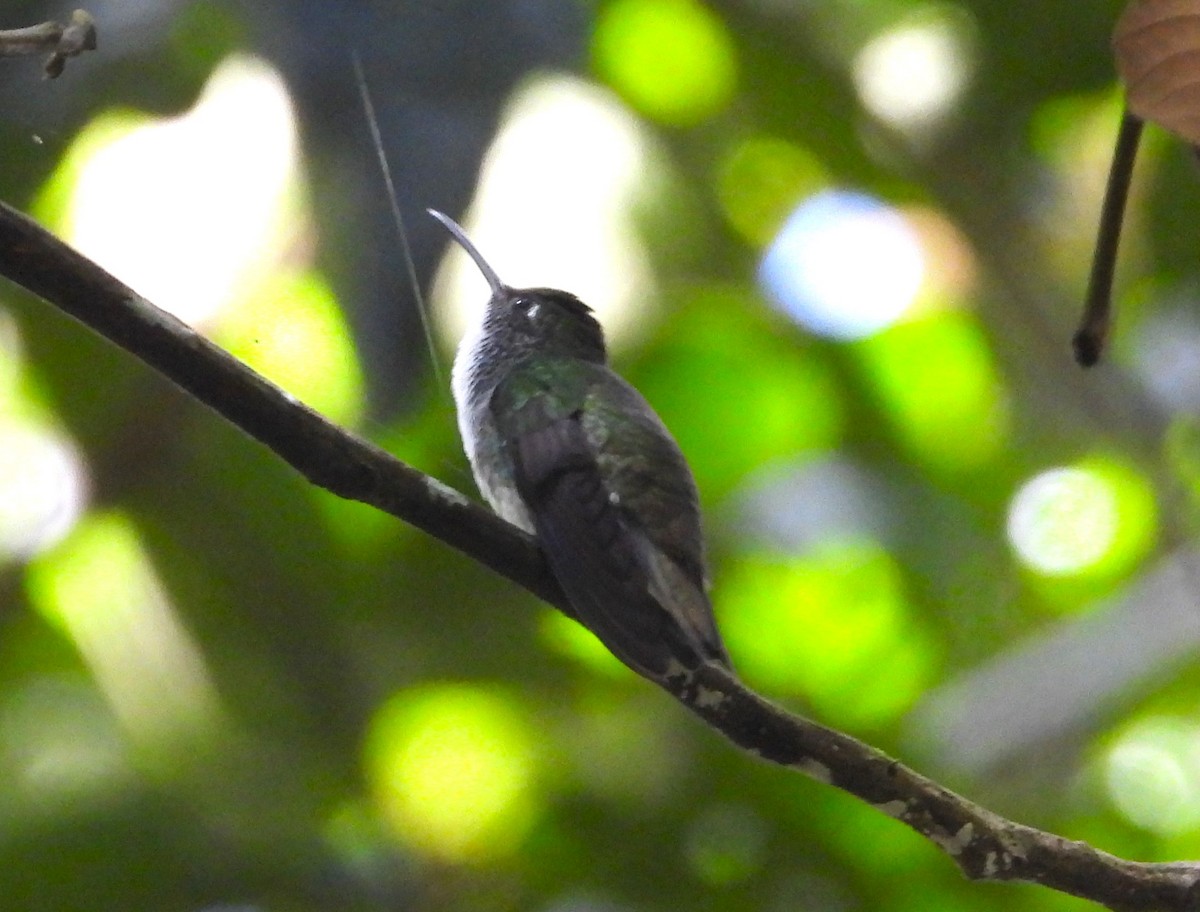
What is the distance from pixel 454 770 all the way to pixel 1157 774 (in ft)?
4.44

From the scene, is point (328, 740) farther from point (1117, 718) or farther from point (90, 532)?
point (1117, 718)

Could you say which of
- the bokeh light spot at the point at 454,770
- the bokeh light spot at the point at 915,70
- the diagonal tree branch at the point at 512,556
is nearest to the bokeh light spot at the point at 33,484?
the bokeh light spot at the point at 454,770

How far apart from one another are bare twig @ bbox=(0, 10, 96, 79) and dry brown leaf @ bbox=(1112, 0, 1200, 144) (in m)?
1.04

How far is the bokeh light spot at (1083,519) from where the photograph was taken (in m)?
2.47

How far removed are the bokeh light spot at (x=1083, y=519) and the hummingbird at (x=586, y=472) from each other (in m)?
0.92

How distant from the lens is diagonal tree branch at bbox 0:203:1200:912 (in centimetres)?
115

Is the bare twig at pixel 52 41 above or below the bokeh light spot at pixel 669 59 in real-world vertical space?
below

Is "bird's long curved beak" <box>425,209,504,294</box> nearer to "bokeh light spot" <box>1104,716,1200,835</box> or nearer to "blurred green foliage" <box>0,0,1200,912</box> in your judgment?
"blurred green foliage" <box>0,0,1200,912</box>

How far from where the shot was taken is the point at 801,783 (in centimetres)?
215

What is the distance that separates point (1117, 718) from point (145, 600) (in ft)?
5.66

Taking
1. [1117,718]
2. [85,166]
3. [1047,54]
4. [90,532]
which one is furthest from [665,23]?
[1117,718]

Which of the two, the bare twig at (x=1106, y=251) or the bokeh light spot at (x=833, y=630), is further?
the bokeh light spot at (x=833, y=630)

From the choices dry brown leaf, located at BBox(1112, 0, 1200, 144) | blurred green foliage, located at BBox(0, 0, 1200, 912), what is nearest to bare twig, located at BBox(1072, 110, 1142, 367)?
dry brown leaf, located at BBox(1112, 0, 1200, 144)

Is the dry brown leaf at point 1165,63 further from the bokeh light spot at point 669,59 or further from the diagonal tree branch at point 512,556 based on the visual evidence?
the bokeh light spot at point 669,59
